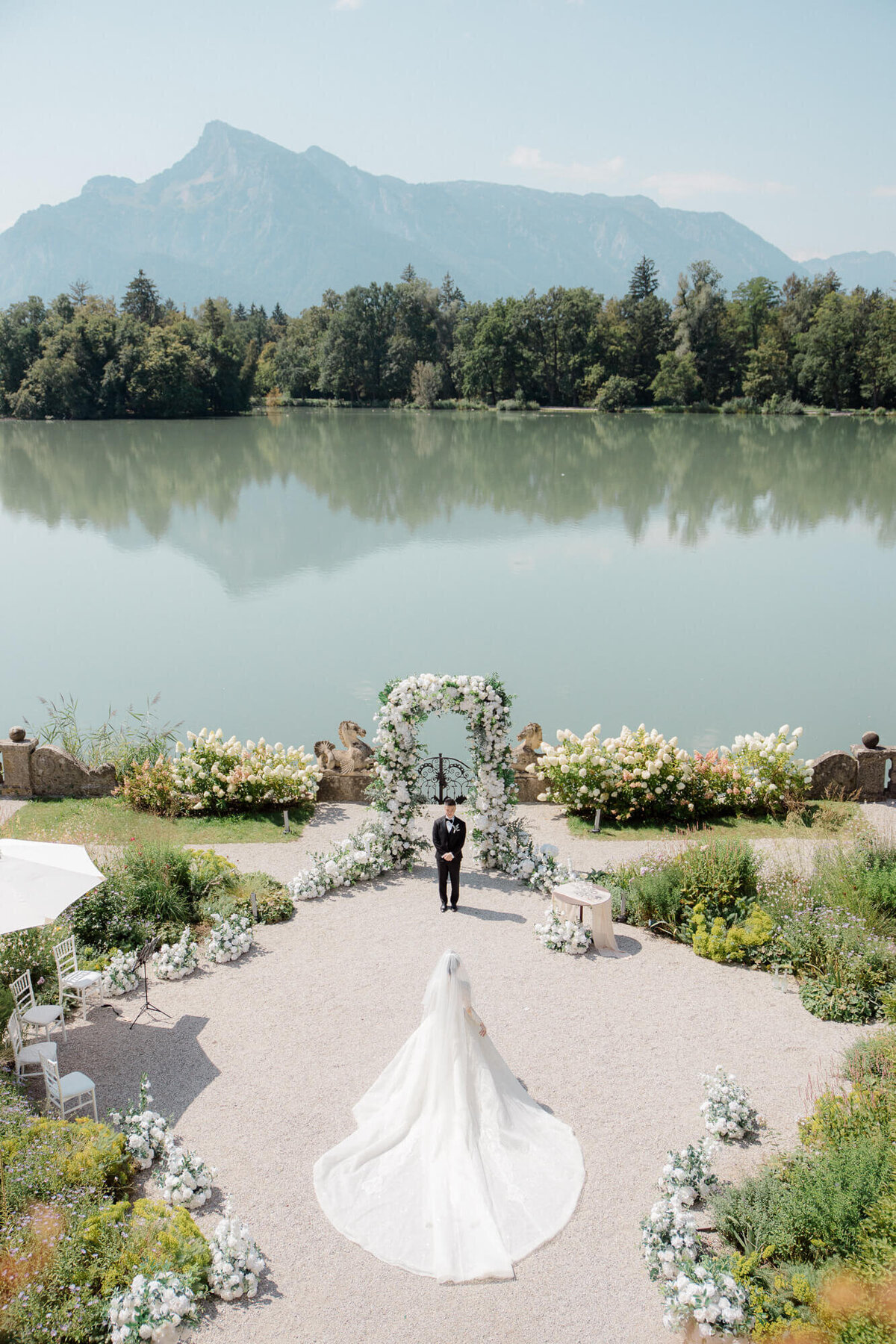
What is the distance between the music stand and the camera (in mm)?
7734

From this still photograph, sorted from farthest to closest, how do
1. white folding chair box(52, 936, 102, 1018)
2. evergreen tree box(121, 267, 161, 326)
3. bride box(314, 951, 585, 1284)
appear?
evergreen tree box(121, 267, 161, 326), white folding chair box(52, 936, 102, 1018), bride box(314, 951, 585, 1284)

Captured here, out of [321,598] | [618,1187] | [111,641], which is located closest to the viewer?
[618,1187]

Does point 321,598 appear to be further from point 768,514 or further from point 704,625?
point 768,514

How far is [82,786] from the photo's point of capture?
41.2ft

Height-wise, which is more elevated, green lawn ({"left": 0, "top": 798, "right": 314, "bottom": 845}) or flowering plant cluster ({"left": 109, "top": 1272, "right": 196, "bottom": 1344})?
flowering plant cluster ({"left": 109, "top": 1272, "right": 196, "bottom": 1344})

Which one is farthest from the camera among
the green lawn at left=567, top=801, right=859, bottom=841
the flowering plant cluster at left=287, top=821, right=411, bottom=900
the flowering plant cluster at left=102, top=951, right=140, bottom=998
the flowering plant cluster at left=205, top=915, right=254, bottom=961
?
the green lawn at left=567, top=801, right=859, bottom=841

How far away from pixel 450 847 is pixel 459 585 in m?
15.7

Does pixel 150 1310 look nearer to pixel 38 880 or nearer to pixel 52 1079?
pixel 52 1079

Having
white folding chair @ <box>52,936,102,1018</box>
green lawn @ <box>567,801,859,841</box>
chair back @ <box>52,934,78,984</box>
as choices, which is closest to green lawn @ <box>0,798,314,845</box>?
white folding chair @ <box>52,936,102,1018</box>

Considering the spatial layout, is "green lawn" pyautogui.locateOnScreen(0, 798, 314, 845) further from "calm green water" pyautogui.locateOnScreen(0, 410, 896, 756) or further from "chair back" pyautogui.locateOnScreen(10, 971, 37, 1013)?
"calm green water" pyautogui.locateOnScreen(0, 410, 896, 756)

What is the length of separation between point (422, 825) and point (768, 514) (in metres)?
27.5

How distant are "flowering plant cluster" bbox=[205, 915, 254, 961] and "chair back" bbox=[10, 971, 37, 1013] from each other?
1.61 m

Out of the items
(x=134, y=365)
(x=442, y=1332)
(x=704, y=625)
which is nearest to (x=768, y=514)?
(x=704, y=625)

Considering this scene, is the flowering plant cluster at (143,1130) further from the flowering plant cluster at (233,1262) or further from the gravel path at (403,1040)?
the flowering plant cluster at (233,1262)
